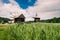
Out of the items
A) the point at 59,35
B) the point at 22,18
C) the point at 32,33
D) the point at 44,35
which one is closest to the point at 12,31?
the point at 32,33

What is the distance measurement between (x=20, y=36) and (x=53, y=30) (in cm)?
171

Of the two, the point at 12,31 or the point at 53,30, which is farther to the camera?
the point at 12,31

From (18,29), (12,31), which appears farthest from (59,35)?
(12,31)

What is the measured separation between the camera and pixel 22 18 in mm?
104375

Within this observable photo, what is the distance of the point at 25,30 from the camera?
8609 millimetres

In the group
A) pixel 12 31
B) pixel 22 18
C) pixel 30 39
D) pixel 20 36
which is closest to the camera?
Answer: pixel 30 39

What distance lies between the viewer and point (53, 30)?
7.76m

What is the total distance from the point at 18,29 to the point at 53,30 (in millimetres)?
1985

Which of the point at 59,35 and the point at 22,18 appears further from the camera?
the point at 22,18

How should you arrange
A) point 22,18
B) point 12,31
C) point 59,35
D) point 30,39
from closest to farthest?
point 59,35
point 30,39
point 12,31
point 22,18

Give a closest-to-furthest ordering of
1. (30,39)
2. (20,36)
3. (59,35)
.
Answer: (59,35) → (30,39) → (20,36)

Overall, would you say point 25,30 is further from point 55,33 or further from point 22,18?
point 22,18

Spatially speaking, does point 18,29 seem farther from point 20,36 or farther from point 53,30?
point 53,30

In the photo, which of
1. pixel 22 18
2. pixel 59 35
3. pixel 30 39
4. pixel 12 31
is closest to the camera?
pixel 59 35
